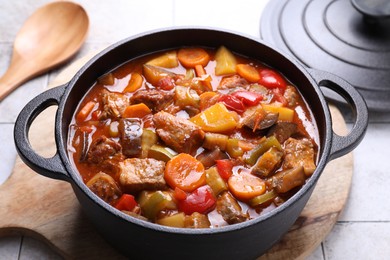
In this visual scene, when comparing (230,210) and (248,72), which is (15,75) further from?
(230,210)

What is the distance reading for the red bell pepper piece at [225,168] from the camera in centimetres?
235

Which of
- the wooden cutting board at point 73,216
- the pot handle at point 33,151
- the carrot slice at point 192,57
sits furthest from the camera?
the carrot slice at point 192,57

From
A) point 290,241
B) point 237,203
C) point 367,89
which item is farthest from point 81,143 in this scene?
point 367,89

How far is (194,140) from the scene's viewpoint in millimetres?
2430

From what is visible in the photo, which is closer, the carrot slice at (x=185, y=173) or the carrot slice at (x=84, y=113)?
the carrot slice at (x=185, y=173)

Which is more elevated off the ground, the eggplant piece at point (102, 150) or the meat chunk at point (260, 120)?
the meat chunk at point (260, 120)

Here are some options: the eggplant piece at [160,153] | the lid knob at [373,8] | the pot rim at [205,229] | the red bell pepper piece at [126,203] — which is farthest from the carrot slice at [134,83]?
the lid knob at [373,8]

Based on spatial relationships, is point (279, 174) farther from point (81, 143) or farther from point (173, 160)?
point (81, 143)

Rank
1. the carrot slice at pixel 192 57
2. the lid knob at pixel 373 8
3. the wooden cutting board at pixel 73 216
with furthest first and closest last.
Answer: the lid knob at pixel 373 8 → the carrot slice at pixel 192 57 → the wooden cutting board at pixel 73 216

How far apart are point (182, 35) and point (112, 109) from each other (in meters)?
0.61

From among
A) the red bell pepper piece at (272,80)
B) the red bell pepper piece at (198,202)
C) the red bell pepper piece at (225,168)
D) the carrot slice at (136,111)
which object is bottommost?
the red bell pepper piece at (198,202)

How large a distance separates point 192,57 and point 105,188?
94 centimetres

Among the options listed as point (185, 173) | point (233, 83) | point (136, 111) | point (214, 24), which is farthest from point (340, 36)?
point (185, 173)

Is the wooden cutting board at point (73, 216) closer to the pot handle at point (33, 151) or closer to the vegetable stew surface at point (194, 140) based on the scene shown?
the vegetable stew surface at point (194, 140)
